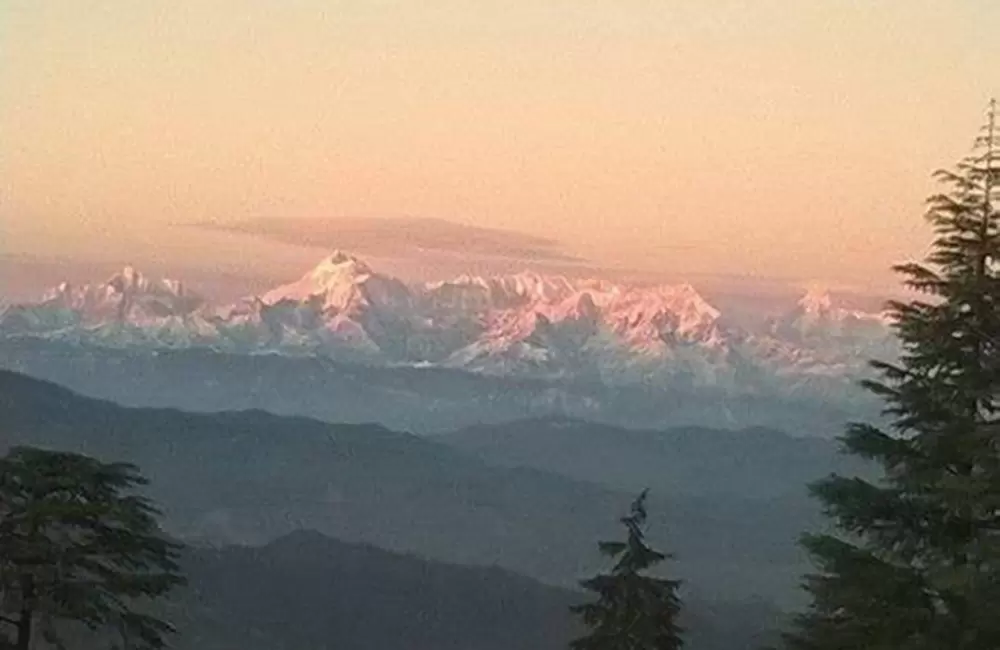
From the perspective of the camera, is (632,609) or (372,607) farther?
(372,607)

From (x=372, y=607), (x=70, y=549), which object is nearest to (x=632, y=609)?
(x=70, y=549)

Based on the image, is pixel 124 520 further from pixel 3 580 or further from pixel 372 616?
pixel 372 616

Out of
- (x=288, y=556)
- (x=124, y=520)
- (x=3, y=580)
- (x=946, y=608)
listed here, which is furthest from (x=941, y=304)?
(x=288, y=556)

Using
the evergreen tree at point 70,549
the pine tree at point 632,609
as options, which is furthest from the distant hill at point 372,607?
the evergreen tree at point 70,549

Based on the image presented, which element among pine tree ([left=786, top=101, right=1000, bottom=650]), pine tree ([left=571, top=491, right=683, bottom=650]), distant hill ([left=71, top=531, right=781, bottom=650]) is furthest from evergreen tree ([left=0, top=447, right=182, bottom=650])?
distant hill ([left=71, top=531, right=781, bottom=650])

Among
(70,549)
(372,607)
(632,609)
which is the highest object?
(70,549)

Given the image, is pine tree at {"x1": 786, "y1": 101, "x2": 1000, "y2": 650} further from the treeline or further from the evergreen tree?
the evergreen tree

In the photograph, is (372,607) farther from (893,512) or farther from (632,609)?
(893,512)

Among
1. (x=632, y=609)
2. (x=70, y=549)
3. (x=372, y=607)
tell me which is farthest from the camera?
(x=372, y=607)
